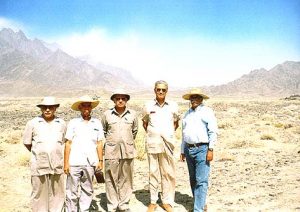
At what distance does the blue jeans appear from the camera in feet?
19.2

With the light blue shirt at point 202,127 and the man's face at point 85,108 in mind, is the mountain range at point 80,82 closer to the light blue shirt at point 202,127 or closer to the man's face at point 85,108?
the light blue shirt at point 202,127

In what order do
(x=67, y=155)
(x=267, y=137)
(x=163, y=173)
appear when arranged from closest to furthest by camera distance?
(x=67, y=155) → (x=163, y=173) → (x=267, y=137)

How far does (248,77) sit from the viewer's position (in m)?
158

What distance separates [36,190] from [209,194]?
3.59 m

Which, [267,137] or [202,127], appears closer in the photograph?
→ [202,127]

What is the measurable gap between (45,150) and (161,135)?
188 cm

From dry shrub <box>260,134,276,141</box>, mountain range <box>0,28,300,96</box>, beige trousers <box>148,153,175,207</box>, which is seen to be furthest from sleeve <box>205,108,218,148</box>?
mountain range <box>0,28,300,96</box>

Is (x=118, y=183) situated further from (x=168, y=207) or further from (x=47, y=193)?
(x=47, y=193)

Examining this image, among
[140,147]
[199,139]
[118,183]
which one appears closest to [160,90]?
[199,139]

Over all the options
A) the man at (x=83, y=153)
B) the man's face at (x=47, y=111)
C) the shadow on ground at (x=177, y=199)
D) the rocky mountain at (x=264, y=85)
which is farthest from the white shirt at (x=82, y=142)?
the rocky mountain at (x=264, y=85)

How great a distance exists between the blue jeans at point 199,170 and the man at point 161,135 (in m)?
0.35

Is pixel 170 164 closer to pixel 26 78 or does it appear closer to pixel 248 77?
pixel 248 77

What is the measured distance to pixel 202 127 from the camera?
5836 mm

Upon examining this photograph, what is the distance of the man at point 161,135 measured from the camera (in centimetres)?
600
